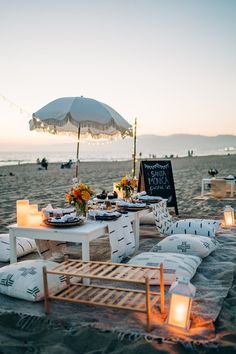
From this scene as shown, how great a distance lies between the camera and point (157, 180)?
8375mm

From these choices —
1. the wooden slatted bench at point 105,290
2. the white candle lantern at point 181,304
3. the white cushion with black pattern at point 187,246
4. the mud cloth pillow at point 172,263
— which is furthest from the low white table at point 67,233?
the white candle lantern at point 181,304

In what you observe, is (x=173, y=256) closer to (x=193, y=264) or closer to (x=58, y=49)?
(x=193, y=264)

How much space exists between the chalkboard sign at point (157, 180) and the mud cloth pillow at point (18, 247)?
3.67 meters

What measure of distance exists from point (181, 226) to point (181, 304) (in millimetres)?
3111

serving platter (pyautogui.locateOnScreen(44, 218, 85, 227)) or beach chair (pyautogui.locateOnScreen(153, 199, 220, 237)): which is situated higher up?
serving platter (pyautogui.locateOnScreen(44, 218, 85, 227))

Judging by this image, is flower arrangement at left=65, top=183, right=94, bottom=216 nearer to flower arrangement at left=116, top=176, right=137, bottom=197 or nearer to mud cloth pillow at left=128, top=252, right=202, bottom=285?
mud cloth pillow at left=128, top=252, right=202, bottom=285

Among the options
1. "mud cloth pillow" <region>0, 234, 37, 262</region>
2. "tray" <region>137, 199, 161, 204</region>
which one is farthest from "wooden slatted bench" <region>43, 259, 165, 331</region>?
"tray" <region>137, 199, 161, 204</region>

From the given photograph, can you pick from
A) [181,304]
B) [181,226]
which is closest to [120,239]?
[181,226]

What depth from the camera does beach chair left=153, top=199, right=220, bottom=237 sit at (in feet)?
18.4

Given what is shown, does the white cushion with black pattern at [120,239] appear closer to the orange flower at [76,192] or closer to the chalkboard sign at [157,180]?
the orange flower at [76,192]

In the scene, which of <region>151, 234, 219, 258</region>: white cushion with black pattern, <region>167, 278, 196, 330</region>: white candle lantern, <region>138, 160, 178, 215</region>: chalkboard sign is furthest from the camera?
<region>138, 160, 178, 215</region>: chalkboard sign

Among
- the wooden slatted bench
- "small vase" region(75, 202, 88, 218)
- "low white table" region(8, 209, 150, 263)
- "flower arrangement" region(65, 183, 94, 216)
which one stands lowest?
the wooden slatted bench

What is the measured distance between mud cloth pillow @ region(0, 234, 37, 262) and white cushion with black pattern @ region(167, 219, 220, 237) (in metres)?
2.27

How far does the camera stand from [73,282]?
3.88 meters
